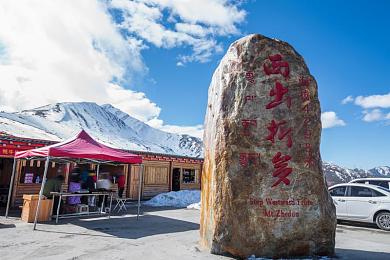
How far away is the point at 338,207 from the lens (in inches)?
425

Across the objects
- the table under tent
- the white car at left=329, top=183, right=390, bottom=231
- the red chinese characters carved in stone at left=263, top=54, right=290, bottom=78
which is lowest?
the white car at left=329, top=183, right=390, bottom=231

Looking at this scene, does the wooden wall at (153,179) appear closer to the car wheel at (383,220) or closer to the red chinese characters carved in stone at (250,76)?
the car wheel at (383,220)

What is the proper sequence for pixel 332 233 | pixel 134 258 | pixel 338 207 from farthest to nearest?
pixel 338 207 → pixel 332 233 → pixel 134 258

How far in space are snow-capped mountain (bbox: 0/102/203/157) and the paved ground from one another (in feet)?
148

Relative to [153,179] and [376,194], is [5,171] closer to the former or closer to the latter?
[153,179]

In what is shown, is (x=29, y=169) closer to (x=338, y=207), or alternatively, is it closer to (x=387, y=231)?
(x=338, y=207)

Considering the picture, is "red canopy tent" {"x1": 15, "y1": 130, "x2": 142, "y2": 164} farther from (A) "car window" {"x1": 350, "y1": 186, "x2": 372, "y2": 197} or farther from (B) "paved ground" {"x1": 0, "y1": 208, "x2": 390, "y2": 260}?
(A) "car window" {"x1": 350, "y1": 186, "x2": 372, "y2": 197}

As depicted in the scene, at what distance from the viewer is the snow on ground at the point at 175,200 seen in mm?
16669

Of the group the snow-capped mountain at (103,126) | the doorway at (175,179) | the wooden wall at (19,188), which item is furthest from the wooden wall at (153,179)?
the snow-capped mountain at (103,126)

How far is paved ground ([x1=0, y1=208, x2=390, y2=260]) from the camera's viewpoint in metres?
5.72

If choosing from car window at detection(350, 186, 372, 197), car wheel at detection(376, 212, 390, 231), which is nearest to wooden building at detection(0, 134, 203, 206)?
car window at detection(350, 186, 372, 197)

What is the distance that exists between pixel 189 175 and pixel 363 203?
13889 mm

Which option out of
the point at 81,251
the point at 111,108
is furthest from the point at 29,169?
the point at 111,108

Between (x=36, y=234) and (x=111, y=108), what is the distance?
151913 mm
